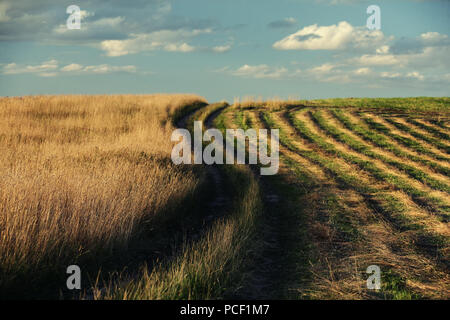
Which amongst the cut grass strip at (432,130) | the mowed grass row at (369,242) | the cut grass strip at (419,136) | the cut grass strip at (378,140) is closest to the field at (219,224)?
the mowed grass row at (369,242)

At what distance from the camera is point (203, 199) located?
9.41 meters

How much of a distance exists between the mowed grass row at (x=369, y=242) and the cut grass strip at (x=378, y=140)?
10.3ft

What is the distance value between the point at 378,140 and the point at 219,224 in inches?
462

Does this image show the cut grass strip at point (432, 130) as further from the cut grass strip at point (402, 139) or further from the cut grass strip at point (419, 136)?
the cut grass strip at point (402, 139)

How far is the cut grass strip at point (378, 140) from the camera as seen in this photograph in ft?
40.3

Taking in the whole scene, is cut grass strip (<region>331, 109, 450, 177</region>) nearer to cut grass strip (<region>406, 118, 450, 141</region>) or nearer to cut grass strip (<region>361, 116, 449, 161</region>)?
cut grass strip (<region>361, 116, 449, 161</region>)

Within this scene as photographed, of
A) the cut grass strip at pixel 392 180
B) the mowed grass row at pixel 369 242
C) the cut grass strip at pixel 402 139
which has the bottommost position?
the mowed grass row at pixel 369 242

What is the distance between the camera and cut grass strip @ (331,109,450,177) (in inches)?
483

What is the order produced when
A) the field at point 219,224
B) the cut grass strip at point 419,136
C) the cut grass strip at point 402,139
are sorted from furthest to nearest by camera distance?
the cut grass strip at point 419,136 → the cut grass strip at point 402,139 → the field at point 219,224

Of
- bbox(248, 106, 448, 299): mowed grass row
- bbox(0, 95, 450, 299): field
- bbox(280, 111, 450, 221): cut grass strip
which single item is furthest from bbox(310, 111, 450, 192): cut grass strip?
bbox(248, 106, 448, 299): mowed grass row

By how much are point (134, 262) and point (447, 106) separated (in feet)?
83.7

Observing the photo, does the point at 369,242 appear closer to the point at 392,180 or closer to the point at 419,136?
the point at 392,180

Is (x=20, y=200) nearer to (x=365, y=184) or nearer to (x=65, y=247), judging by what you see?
(x=65, y=247)

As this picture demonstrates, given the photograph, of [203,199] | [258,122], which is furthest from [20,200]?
[258,122]
